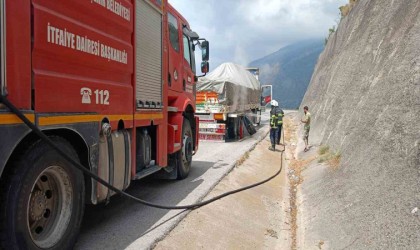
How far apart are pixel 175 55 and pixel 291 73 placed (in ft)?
Answer: 321

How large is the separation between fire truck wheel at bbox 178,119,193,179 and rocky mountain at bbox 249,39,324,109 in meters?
80.3

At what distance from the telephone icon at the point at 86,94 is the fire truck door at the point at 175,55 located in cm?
312

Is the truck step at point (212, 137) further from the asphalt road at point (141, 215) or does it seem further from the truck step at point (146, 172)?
the truck step at point (146, 172)

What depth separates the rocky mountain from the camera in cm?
9505

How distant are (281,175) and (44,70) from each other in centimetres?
849

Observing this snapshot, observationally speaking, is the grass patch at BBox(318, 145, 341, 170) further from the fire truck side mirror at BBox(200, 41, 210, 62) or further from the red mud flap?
the red mud flap

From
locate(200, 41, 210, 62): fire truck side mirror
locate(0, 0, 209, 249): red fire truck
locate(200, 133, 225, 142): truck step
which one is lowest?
locate(200, 133, 225, 142): truck step

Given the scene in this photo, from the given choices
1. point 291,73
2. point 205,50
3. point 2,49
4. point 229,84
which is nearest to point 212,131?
point 229,84

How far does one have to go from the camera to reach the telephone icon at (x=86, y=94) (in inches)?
163

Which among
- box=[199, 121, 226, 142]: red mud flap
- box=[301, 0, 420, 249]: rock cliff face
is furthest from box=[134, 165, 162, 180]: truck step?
box=[199, 121, 226, 142]: red mud flap

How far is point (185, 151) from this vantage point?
27.8 feet

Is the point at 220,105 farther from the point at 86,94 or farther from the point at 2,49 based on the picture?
the point at 2,49

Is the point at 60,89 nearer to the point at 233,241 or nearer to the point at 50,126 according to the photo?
the point at 50,126

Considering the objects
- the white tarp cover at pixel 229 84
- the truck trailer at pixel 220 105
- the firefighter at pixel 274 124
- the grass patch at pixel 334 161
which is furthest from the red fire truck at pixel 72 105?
the white tarp cover at pixel 229 84
